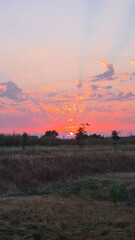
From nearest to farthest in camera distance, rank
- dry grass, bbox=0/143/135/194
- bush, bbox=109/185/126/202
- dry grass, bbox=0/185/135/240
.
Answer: dry grass, bbox=0/185/135/240
bush, bbox=109/185/126/202
dry grass, bbox=0/143/135/194

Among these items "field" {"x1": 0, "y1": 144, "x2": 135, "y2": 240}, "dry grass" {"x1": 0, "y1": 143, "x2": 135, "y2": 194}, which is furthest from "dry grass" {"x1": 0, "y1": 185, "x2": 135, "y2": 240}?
"dry grass" {"x1": 0, "y1": 143, "x2": 135, "y2": 194}

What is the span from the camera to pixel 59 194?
46.8ft

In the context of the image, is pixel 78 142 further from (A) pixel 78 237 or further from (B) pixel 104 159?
(A) pixel 78 237

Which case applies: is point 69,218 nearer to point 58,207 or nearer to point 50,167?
point 58,207

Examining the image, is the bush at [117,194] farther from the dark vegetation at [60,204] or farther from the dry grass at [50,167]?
the dry grass at [50,167]

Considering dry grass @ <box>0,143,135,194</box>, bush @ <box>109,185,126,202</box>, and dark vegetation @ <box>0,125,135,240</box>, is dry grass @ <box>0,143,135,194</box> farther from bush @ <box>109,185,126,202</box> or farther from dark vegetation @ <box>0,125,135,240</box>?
bush @ <box>109,185,126,202</box>

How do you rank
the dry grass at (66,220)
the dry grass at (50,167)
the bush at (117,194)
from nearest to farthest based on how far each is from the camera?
the dry grass at (66,220)
the bush at (117,194)
the dry grass at (50,167)

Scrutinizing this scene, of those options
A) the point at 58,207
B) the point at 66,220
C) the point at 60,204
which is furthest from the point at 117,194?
the point at 66,220

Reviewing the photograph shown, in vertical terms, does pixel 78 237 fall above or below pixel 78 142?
below

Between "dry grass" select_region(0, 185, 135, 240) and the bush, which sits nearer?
"dry grass" select_region(0, 185, 135, 240)

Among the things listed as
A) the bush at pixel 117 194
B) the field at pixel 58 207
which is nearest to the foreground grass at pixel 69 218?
the field at pixel 58 207

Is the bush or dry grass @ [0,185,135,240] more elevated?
the bush

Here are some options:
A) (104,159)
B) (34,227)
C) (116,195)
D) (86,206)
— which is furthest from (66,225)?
(104,159)

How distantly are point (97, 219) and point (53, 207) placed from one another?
7.69 feet
